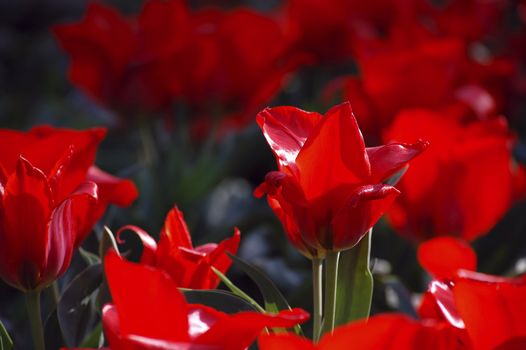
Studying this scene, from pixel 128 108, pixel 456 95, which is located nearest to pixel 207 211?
pixel 128 108

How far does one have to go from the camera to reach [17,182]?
49cm

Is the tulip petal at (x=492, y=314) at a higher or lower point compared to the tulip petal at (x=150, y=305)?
lower

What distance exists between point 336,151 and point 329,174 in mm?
13

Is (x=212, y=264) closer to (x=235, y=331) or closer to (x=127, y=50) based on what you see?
(x=235, y=331)

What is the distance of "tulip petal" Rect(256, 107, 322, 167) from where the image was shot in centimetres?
48

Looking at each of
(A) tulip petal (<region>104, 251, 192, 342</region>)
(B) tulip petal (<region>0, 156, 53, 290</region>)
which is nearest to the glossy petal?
(B) tulip petal (<region>0, 156, 53, 290</region>)

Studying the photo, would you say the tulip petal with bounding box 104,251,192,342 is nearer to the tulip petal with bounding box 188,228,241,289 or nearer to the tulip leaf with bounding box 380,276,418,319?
the tulip petal with bounding box 188,228,241,289

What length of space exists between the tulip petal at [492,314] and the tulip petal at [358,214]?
69 mm

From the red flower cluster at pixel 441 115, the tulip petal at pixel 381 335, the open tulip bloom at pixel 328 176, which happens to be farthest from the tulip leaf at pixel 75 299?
the red flower cluster at pixel 441 115

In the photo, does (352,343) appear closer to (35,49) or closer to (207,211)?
(207,211)

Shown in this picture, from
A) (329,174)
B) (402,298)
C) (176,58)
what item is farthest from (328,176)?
(176,58)

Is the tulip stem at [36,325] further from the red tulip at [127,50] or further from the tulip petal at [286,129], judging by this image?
the red tulip at [127,50]

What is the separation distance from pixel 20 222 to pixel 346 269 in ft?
0.60

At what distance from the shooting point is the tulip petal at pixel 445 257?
55 centimetres
